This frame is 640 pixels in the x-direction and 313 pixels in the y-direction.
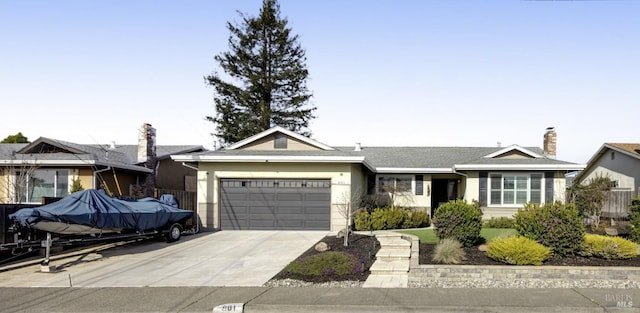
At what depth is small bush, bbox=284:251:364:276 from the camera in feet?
39.7

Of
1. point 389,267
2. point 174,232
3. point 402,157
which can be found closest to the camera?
point 389,267

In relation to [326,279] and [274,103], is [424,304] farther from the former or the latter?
[274,103]

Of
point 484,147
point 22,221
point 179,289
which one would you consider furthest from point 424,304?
point 484,147

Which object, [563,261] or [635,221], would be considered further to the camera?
[635,221]

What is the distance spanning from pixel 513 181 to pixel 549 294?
568 inches

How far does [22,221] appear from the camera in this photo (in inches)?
536

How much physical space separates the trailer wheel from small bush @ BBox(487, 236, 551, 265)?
421 inches

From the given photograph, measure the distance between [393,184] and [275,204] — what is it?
668 centimetres

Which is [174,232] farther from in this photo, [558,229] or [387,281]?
[558,229]

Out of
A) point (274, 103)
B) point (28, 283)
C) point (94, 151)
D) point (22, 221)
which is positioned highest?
point (274, 103)

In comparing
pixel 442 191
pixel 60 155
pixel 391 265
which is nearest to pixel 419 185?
pixel 442 191

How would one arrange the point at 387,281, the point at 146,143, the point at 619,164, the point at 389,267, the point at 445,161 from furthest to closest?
the point at 619,164, the point at 146,143, the point at 445,161, the point at 389,267, the point at 387,281

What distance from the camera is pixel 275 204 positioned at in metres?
22.1

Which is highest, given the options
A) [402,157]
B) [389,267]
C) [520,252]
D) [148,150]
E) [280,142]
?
[280,142]
